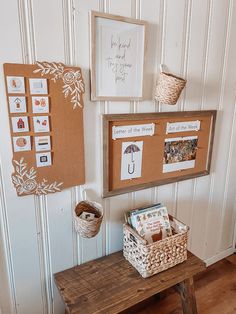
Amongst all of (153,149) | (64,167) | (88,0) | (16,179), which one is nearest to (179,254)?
(153,149)

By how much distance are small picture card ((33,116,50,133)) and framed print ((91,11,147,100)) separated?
0.76ft

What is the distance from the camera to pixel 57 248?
3.97 ft

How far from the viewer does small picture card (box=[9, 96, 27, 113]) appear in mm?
955

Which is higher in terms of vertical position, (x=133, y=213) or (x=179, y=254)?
(x=133, y=213)

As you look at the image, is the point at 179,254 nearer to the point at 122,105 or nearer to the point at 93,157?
the point at 93,157

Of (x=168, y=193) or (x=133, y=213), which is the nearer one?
(x=133, y=213)

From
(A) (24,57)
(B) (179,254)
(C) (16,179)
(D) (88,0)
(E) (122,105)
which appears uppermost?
(D) (88,0)

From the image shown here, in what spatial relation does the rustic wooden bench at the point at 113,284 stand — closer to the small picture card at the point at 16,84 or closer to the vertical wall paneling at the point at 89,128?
the vertical wall paneling at the point at 89,128

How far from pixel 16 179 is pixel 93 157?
351 millimetres

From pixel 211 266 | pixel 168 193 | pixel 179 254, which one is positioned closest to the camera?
pixel 179 254

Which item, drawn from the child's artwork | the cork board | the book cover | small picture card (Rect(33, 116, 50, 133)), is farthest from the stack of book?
small picture card (Rect(33, 116, 50, 133))

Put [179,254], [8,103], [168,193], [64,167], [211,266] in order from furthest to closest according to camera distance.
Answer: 1. [211,266]
2. [168,193]
3. [179,254]
4. [64,167]
5. [8,103]

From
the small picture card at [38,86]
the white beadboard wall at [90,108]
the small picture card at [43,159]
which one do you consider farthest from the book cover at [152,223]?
the small picture card at [38,86]

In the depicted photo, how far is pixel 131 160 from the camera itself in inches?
51.1
